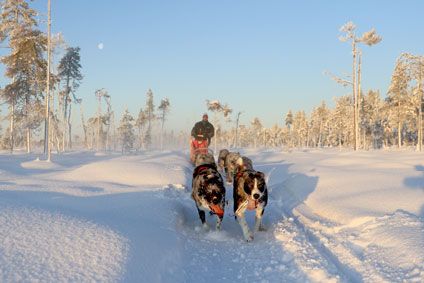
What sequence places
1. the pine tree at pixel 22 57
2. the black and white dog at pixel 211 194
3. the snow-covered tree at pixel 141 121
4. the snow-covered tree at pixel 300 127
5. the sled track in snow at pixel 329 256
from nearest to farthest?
the sled track in snow at pixel 329 256, the black and white dog at pixel 211 194, the pine tree at pixel 22 57, the snow-covered tree at pixel 141 121, the snow-covered tree at pixel 300 127

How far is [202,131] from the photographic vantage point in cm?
1261

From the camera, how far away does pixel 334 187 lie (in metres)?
7.27

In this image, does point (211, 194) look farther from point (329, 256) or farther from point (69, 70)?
point (69, 70)

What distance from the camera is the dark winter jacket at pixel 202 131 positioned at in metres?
12.6

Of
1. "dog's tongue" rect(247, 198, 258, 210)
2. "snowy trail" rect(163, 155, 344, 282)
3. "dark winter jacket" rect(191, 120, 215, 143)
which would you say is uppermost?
"dark winter jacket" rect(191, 120, 215, 143)

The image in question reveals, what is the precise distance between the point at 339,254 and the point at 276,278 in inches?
47.0

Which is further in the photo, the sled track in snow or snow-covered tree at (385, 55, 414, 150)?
snow-covered tree at (385, 55, 414, 150)

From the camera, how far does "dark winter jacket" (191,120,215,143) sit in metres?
12.6

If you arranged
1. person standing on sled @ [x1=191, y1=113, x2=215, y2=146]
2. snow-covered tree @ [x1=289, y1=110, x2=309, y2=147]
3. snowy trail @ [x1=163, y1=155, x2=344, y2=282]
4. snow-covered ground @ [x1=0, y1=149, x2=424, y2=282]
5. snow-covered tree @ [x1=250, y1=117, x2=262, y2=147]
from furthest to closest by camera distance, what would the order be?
1. snow-covered tree @ [x1=250, y1=117, x2=262, y2=147]
2. snow-covered tree @ [x1=289, y1=110, x2=309, y2=147]
3. person standing on sled @ [x1=191, y1=113, x2=215, y2=146]
4. snowy trail @ [x1=163, y1=155, x2=344, y2=282]
5. snow-covered ground @ [x1=0, y1=149, x2=424, y2=282]

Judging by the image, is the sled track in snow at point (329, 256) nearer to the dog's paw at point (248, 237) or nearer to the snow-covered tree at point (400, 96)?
the dog's paw at point (248, 237)

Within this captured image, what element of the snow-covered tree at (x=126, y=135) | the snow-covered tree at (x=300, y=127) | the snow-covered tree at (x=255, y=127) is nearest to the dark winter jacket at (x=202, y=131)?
the snow-covered tree at (x=126, y=135)

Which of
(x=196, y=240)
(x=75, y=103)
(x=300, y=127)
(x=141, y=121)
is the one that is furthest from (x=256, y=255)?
(x=300, y=127)

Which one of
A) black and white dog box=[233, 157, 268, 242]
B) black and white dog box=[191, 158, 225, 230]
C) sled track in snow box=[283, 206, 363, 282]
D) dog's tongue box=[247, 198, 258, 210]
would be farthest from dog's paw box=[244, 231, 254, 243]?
sled track in snow box=[283, 206, 363, 282]

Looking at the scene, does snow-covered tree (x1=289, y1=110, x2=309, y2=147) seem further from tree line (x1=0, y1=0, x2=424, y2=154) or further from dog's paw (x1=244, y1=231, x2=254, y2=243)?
dog's paw (x1=244, y1=231, x2=254, y2=243)
